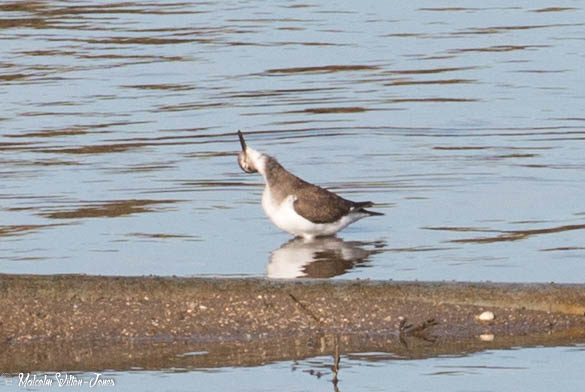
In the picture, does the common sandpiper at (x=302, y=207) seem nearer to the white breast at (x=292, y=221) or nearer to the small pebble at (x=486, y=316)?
the white breast at (x=292, y=221)

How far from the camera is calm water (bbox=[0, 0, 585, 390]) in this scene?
11555mm

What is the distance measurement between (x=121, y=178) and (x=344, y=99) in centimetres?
510

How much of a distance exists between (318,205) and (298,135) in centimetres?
516

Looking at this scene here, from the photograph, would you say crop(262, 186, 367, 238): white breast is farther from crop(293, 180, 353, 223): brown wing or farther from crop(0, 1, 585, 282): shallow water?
crop(0, 1, 585, 282): shallow water

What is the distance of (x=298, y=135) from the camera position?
17.2 meters

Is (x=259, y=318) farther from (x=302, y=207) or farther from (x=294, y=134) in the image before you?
(x=294, y=134)

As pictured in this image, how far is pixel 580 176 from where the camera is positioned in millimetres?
14352

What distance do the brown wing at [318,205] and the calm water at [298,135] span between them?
215 millimetres

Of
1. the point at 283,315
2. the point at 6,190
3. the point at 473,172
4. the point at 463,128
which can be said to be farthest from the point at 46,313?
the point at 463,128

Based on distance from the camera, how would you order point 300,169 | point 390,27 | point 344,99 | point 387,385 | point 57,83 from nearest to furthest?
point 387,385, point 300,169, point 344,99, point 57,83, point 390,27

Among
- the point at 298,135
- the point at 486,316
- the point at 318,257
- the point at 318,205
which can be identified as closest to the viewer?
the point at 486,316

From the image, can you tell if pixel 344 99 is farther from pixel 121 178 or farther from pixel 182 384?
pixel 182 384

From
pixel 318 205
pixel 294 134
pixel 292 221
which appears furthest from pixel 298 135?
pixel 292 221

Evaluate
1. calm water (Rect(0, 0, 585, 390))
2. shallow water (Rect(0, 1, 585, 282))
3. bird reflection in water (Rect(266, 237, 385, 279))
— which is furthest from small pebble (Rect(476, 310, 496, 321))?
bird reflection in water (Rect(266, 237, 385, 279))
